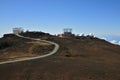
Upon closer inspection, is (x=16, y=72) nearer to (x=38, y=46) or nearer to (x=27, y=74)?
(x=27, y=74)

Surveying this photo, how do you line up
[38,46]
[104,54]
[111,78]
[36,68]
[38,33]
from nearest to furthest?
[111,78]
[36,68]
[104,54]
[38,46]
[38,33]

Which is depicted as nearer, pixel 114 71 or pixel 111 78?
pixel 111 78

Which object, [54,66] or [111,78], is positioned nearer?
[111,78]

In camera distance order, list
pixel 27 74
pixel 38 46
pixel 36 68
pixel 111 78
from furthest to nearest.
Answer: pixel 38 46 < pixel 36 68 < pixel 27 74 < pixel 111 78

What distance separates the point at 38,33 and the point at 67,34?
51.6 feet

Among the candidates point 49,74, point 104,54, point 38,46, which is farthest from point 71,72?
point 38,46

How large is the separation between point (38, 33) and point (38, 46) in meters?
39.6

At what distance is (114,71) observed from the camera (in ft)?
133

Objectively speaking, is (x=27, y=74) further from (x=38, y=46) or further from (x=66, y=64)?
(x=38, y=46)

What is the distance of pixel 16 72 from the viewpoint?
132 ft

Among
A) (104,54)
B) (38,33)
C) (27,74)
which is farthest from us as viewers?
(38,33)

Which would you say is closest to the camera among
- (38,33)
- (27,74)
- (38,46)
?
(27,74)

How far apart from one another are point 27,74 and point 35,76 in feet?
5.73

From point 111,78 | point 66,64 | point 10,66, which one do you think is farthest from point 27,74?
point 111,78
